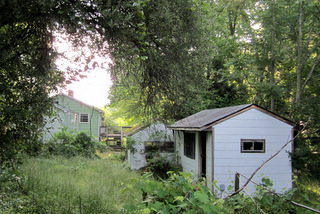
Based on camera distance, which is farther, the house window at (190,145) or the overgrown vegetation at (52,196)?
the house window at (190,145)

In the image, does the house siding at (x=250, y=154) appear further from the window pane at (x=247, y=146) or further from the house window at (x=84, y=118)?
the house window at (x=84, y=118)

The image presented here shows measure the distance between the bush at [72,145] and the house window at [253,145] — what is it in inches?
343

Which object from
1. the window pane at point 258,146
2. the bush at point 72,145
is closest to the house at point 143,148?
the bush at point 72,145

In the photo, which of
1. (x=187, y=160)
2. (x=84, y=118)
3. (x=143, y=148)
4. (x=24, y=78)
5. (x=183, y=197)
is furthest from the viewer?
(x=84, y=118)

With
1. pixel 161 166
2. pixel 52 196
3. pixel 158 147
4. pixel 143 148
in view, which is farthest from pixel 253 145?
pixel 52 196

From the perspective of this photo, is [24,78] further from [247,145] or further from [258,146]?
[258,146]

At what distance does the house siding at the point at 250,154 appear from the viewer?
984 cm

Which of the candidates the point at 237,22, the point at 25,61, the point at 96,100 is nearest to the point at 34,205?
the point at 96,100

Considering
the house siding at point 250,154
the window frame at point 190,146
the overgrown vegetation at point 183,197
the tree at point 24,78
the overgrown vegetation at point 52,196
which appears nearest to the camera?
the overgrown vegetation at point 183,197

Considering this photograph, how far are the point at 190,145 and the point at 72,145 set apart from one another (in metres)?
6.82

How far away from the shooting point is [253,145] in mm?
10102

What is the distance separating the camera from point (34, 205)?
13.8 feet

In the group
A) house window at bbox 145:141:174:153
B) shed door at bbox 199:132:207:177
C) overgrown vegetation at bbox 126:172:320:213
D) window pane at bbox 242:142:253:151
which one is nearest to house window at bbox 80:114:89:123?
house window at bbox 145:141:174:153

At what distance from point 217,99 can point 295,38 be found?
6150 millimetres
